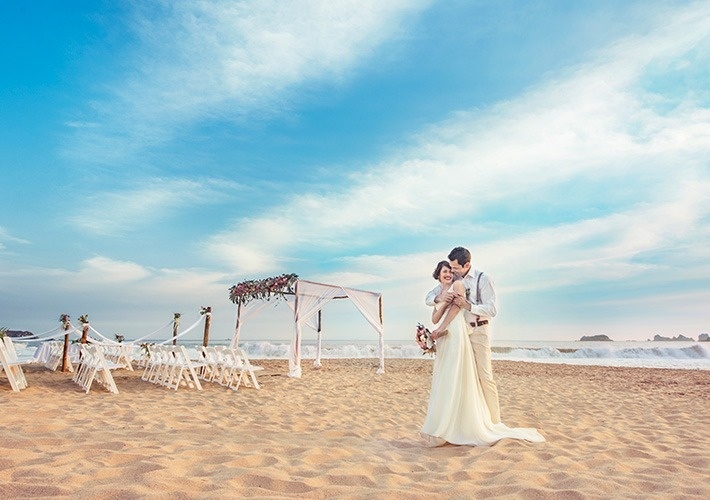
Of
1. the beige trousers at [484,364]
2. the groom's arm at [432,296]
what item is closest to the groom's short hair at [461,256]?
the groom's arm at [432,296]

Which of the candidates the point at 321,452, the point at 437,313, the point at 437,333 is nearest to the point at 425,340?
the point at 437,333

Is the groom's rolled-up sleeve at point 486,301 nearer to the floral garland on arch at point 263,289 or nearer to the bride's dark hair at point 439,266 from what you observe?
the bride's dark hair at point 439,266

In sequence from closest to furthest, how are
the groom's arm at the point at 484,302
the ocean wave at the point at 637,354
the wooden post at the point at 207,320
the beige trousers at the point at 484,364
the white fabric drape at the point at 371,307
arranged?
1. the groom's arm at the point at 484,302
2. the beige trousers at the point at 484,364
3. the wooden post at the point at 207,320
4. the white fabric drape at the point at 371,307
5. the ocean wave at the point at 637,354

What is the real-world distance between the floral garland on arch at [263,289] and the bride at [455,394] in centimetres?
982

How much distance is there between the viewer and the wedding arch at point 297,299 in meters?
14.0

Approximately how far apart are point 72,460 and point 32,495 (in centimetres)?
78

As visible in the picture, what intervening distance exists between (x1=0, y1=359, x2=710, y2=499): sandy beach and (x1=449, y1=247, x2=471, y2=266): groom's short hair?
5.53 ft

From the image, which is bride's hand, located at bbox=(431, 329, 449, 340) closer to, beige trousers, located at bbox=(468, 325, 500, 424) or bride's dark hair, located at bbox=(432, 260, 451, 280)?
beige trousers, located at bbox=(468, 325, 500, 424)

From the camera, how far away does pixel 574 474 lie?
3.28 metres

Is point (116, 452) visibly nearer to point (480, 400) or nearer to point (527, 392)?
point (480, 400)

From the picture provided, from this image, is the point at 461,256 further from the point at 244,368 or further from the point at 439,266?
the point at 244,368

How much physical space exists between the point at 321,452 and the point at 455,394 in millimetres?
1359

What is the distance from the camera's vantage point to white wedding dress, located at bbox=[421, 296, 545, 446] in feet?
14.1

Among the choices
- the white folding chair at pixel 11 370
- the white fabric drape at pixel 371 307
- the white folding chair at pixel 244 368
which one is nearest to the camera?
the white folding chair at pixel 11 370
